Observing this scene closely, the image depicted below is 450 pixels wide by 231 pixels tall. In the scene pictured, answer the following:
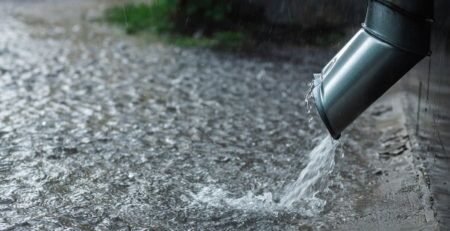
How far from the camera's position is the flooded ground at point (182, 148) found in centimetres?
314

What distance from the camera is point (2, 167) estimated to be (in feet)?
12.0

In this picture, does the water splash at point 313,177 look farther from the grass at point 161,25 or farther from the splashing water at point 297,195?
the grass at point 161,25

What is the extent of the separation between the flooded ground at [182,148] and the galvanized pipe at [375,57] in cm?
62

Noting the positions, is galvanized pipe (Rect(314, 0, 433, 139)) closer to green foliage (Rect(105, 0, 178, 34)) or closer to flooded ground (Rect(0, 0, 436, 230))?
flooded ground (Rect(0, 0, 436, 230))

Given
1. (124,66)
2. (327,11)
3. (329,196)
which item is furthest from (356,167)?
(327,11)

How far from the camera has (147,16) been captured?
28.5 ft

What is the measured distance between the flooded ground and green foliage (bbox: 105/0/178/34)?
4.01ft

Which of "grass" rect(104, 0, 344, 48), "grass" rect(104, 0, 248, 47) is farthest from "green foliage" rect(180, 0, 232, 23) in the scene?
"grass" rect(104, 0, 248, 47)

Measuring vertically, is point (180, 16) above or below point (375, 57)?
below

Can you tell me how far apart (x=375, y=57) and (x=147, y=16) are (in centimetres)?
637

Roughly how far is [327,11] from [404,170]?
3.88 meters

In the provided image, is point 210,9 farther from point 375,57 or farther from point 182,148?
point 375,57

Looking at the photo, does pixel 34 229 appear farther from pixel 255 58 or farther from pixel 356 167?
pixel 255 58

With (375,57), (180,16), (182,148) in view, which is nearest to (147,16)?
(180,16)
